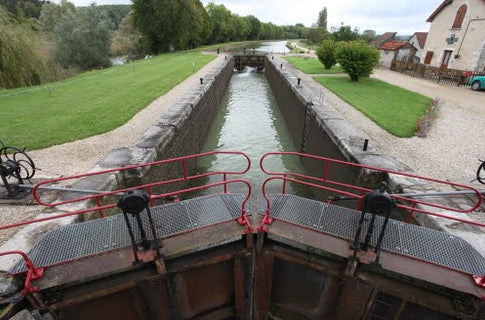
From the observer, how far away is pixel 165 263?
11.8 ft

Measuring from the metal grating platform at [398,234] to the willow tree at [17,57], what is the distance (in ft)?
56.1

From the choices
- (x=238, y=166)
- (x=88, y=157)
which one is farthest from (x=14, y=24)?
(x=238, y=166)

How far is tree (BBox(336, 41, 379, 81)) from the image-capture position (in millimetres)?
15539

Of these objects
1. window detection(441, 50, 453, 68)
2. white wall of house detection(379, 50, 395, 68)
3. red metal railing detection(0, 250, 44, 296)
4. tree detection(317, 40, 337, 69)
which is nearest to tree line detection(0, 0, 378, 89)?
white wall of house detection(379, 50, 395, 68)

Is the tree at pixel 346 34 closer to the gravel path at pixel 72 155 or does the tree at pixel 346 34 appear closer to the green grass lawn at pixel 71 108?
the green grass lawn at pixel 71 108

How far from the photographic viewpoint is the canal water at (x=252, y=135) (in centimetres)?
929

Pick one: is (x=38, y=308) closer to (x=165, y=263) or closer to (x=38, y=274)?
(x=38, y=274)

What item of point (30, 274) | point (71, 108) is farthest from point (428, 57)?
point (30, 274)

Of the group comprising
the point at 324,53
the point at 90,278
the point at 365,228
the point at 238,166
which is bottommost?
the point at 238,166

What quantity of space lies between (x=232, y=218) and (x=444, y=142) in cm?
721

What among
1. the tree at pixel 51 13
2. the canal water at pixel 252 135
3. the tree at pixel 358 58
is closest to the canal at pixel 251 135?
the canal water at pixel 252 135

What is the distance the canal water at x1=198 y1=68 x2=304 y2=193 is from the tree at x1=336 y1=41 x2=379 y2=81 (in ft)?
16.5

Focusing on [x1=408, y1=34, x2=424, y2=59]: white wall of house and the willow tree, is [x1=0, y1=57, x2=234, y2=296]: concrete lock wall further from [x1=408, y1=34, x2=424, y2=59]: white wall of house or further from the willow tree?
[x1=408, y1=34, x2=424, y2=59]: white wall of house

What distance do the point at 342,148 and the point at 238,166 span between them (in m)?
3.80
